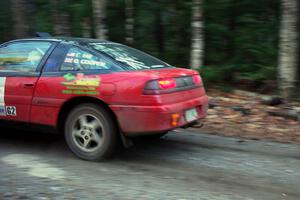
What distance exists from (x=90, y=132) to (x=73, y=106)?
17.1 inches

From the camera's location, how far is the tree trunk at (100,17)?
39.3 feet

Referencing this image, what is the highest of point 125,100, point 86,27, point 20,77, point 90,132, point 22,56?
point 86,27

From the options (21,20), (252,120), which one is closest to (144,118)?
(252,120)

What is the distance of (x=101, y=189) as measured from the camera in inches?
Result: 194

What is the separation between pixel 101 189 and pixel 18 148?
2.22 metres

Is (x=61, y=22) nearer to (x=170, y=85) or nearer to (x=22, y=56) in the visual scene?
(x=22, y=56)

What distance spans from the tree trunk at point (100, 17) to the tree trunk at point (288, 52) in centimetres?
465

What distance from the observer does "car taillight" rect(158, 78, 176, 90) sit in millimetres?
5594

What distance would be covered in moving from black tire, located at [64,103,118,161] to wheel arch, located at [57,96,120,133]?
41mm

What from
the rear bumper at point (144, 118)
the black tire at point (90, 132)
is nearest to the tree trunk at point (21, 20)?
the black tire at point (90, 132)

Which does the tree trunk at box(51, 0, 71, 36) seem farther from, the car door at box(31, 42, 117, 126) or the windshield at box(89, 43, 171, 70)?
the car door at box(31, 42, 117, 126)

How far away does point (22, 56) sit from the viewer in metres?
6.52

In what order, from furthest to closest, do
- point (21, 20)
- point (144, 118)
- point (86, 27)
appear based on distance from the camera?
point (21, 20), point (86, 27), point (144, 118)

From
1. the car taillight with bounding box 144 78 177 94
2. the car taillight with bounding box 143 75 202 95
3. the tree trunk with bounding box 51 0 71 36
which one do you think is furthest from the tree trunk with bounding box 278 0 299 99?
the tree trunk with bounding box 51 0 71 36
